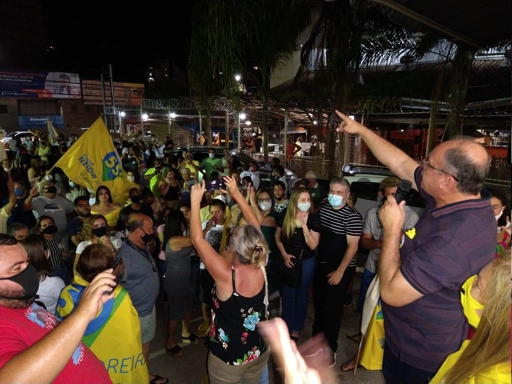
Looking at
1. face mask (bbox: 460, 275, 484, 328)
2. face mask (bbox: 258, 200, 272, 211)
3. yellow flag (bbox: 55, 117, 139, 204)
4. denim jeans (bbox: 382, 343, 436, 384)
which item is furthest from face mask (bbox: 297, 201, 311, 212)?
yellow flag (bbox: 55, 117, 139, 204)

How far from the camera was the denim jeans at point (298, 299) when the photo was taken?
161 inches

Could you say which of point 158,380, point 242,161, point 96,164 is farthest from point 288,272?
point 242,161

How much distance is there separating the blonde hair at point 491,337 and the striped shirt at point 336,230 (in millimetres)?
2346

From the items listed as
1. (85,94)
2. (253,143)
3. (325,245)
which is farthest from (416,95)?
(85,94)

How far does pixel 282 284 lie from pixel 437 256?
2498 mm

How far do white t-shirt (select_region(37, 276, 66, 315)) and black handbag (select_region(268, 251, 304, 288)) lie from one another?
2129 millimetres

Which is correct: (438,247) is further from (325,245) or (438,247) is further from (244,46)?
(244,46)

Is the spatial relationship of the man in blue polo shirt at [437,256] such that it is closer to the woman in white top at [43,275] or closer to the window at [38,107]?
the woman in white top at [43,275]

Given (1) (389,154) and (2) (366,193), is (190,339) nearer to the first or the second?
(1) (389,154)

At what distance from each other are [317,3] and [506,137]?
7077 mm

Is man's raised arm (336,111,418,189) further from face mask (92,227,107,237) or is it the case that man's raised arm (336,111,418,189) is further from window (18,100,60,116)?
window (18,100,60,116)

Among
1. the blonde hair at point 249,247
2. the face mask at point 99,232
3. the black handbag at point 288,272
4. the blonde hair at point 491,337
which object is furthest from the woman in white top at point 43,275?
the blonde hair at point 491,337

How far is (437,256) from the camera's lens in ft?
6.11

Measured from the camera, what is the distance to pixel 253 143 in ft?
68.5
